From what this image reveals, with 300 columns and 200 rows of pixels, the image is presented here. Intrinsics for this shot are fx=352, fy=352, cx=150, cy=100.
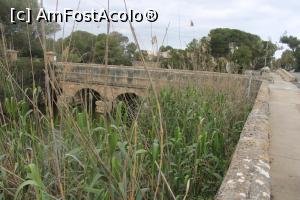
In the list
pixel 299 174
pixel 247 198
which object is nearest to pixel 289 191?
pixel 299 174

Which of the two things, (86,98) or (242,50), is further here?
(242,50)

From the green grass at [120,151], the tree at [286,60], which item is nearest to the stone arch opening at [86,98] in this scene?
the green grass at [120,151]

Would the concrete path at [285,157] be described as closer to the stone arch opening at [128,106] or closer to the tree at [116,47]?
the stone arch opening at [128,106]

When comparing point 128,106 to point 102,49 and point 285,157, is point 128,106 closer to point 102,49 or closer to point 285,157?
point 102,49

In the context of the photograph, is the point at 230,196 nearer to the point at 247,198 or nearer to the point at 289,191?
the point at 247,198

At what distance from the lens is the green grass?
5.46 feet

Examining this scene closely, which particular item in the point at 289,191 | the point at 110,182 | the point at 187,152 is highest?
the point at 110,182

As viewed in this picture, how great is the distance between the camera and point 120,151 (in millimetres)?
1996

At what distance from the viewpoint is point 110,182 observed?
160 cm

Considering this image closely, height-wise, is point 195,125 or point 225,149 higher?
point 195,125

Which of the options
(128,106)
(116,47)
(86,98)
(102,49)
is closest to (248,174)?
(86,98)

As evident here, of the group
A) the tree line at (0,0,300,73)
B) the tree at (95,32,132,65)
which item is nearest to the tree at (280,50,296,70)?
the tree line at (0,0,300,73)

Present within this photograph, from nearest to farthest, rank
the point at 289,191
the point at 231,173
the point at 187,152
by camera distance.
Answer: the point at 231,173, the point at 289,191, the point at 187,152

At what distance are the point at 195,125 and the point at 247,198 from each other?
7.11 ft
